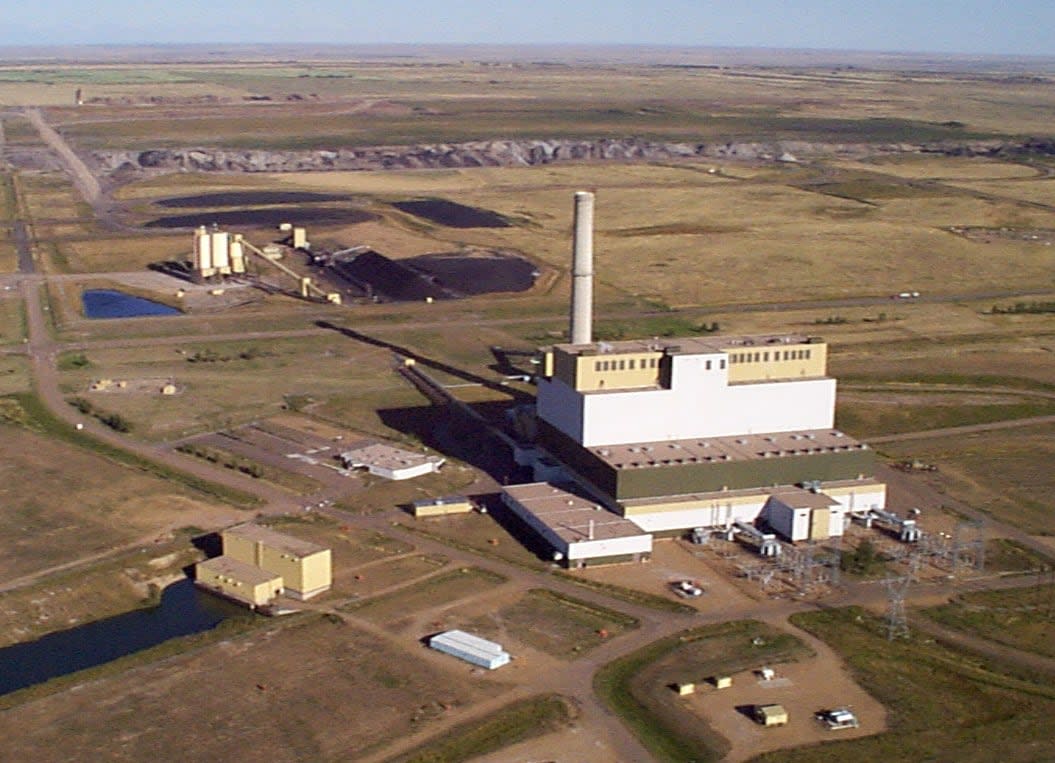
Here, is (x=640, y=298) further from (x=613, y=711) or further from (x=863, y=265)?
(x=613, y=711)

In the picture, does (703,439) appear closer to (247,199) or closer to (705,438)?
(705,438)

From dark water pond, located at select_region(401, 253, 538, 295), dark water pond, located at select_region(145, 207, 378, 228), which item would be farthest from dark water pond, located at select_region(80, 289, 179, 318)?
dark water pond, located at select_region(145, 207, 378, 228)

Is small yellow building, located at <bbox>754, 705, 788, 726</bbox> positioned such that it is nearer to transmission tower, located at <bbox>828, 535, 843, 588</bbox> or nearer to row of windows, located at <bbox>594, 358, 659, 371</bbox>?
transmission tower, located at <bbox>828, 535, 843, 588</bbox>

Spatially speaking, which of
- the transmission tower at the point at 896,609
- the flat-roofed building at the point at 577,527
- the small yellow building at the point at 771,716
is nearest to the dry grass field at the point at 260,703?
the small yellow building at the point at 771,716

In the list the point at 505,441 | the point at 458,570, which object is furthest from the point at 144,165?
the point at 458,570

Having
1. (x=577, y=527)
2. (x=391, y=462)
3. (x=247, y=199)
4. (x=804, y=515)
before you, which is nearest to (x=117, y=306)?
(x=391, y=462)

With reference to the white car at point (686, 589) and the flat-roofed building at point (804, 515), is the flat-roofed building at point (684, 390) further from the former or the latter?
the white car at point (686, 589)
